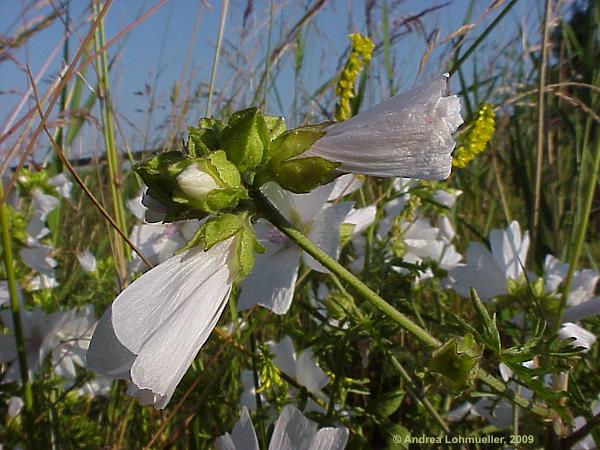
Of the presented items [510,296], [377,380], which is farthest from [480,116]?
[377,380]

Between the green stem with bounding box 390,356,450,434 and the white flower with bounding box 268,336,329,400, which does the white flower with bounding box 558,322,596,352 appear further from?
the white flower with bounding box 268,336,329,400

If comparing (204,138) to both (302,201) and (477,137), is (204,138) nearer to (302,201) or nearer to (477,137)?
(302,201)

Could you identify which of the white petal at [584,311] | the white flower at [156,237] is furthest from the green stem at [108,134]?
the white petal at [584,311]

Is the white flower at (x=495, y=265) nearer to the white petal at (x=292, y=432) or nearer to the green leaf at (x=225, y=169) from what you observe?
the white petal at (x=292, y=432)

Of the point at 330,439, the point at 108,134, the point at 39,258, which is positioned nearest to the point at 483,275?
the point at 330,439

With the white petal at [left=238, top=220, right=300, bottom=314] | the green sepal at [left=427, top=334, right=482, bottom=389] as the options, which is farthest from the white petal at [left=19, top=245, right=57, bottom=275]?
the green sepal at [left=427, top=334, right=482, bottom=389]
